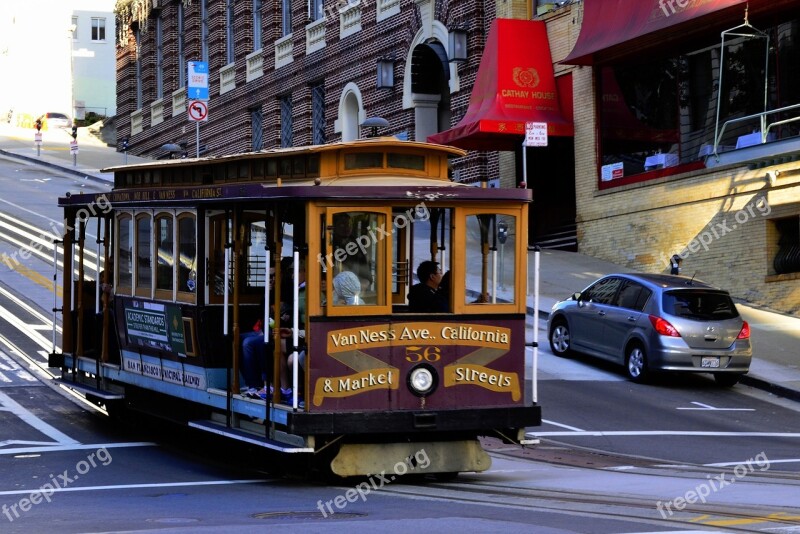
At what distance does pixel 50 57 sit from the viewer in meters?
86.6

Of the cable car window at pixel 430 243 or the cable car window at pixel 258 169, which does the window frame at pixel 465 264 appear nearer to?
A: the cable car window at pixel 430 243

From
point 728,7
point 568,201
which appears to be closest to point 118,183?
point 728,7

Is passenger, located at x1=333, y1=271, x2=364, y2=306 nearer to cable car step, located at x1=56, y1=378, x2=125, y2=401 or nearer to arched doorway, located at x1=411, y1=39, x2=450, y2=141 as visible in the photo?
cable car step, located at x1=56, y1=378, x2=125, y2=401

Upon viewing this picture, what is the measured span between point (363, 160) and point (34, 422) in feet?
19.9

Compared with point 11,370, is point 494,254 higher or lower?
higher

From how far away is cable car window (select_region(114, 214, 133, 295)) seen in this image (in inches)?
563

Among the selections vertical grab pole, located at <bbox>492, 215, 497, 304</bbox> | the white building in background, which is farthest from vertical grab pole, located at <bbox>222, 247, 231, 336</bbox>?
the white building in background

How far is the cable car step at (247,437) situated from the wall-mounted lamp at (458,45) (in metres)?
22.7

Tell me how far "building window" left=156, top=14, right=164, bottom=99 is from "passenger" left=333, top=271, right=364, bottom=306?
47.1 metres

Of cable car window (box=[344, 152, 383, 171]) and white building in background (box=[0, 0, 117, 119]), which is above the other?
white building in background (box=[0, 0, 117, 119])

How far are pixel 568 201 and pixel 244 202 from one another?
22.3 metres

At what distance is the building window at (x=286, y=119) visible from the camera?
4625 cm

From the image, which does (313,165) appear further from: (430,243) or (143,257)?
(143,257)

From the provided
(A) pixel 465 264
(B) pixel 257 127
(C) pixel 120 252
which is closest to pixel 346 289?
(A) pixel 465 264
